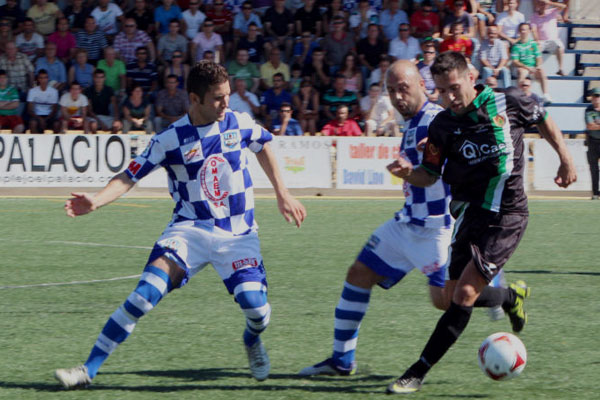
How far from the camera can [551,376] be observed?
18.7 ft

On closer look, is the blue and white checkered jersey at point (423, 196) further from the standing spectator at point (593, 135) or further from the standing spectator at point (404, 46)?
the standing spectator at point (404, 46)

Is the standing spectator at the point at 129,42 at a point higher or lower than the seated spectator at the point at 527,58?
higher

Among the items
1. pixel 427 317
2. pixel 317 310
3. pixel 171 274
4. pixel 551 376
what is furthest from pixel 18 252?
pixel 551 376

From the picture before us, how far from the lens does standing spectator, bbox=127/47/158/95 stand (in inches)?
733

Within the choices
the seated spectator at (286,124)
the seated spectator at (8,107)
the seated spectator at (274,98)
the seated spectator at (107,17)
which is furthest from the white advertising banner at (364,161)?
the seated spectator at (8,107)

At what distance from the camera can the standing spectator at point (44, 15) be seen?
1931cm

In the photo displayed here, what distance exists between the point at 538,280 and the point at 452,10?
37.8 ft

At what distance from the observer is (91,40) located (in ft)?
62.4

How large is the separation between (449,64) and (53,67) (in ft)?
47.4

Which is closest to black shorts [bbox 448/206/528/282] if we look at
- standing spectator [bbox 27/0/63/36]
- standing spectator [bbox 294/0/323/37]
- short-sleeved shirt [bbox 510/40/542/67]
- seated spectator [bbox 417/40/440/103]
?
seated spectator [bbox 417/40/440/103]

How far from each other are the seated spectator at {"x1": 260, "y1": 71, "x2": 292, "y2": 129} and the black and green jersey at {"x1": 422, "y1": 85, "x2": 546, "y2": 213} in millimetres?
12907

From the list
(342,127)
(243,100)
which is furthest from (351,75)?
(243,100)

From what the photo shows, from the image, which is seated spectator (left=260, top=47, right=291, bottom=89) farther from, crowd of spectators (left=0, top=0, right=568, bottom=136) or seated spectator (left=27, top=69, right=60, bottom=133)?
seated spectator (left=27, top=69, right=60, bottom=133)

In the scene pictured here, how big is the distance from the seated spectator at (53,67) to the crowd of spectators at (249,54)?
0.02 meters
